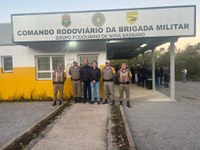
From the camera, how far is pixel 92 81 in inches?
430

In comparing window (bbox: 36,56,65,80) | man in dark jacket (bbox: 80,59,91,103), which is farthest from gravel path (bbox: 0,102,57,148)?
man in dark jacket (bbox: 80,59,91,103)

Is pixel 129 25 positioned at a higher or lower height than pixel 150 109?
higher

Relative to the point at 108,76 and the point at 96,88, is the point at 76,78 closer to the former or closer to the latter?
the point at 96,88

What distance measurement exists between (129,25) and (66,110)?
4.54 m

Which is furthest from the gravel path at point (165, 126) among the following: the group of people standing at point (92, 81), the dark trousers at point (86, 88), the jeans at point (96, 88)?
the dark trousers at point (86, 88)

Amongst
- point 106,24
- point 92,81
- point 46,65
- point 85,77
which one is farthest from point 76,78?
point 106,24

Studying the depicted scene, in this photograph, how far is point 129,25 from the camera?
10.9m

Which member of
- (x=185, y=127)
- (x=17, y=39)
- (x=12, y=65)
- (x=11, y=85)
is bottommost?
(x=185, y=127)

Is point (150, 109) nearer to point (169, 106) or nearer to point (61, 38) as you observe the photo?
point (169, 106)

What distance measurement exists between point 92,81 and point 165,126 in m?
4.39

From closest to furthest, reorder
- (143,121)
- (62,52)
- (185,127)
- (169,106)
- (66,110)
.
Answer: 1. (185,127)
2. (143,121)
3. (66,110)
4. (169,106)
5. (62,52)

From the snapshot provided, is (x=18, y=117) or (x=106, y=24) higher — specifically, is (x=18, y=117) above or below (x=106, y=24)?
below

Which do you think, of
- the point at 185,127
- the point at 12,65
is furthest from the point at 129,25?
the point at 12,65

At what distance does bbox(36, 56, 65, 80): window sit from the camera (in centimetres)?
1264
